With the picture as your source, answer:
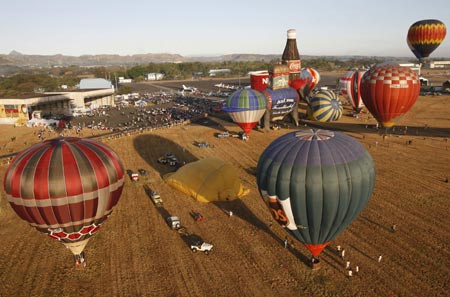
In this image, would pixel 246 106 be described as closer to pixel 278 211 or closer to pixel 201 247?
pixel 201 247

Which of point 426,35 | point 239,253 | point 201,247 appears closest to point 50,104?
point 201,247

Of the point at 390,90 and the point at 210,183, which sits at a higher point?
the point at 390,90

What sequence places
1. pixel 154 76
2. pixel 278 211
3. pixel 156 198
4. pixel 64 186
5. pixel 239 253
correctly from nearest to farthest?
pixel 64 186
pixel 278 211
pixel 239 253
pixel 156 198
pixel 154 76

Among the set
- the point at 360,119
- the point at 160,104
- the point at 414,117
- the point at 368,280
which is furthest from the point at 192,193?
the point at 160,104

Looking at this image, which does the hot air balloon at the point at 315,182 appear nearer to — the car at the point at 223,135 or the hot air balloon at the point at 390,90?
the hot air balloon at the point at 390,90

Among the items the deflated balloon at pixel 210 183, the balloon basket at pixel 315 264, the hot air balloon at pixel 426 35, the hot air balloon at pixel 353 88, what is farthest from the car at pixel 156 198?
the hot air balloon at pixel 426 35
